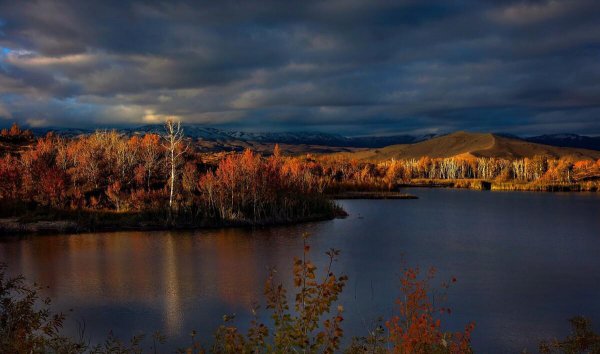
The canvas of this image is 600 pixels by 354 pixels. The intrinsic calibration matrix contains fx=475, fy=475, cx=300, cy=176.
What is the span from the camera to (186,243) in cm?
3675

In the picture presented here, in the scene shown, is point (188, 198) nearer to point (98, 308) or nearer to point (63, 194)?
point (63, 194)

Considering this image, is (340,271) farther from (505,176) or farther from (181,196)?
(505,176)

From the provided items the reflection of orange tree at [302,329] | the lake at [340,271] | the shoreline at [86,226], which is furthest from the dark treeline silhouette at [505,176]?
the reflection of orange tree at [302,329]

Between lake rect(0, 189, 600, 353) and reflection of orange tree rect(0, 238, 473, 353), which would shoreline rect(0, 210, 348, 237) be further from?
reflection of orange tree rect(0, 238, 473, 353)

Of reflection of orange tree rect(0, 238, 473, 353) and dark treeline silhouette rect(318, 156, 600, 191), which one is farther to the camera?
dark treeline silhouette rect(318, 156, 600, 191)

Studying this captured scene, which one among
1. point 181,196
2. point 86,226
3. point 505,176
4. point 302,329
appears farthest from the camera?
point 505,176

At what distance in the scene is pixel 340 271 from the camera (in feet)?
89.4

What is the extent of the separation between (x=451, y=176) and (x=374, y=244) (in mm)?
168263

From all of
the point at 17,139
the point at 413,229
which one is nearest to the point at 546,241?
the point at 413,229

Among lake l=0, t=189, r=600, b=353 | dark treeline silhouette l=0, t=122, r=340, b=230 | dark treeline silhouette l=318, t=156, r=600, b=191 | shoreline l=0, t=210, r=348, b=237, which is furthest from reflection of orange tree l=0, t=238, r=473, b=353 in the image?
dark treeline silhouette l=318, t=156, r=600, b=191

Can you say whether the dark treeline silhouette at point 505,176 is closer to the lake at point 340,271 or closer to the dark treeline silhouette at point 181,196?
the dark treeline silhouette at point 181,196

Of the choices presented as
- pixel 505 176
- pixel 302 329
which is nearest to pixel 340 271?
pixel 302 329

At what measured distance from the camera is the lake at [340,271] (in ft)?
60.0

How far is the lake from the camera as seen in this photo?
18281mm
